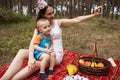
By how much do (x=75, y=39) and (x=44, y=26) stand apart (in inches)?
154

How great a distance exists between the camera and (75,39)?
7.77m

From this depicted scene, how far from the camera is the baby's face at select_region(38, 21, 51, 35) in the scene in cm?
389

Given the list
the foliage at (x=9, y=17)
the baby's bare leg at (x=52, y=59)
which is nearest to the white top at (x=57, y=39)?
the baby's bare leg at (x=52, y=59)

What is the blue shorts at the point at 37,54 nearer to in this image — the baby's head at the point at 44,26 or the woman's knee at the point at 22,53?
the woman's knee at the point at 22,53

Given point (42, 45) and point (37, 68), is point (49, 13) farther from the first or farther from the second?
point (37, 68)

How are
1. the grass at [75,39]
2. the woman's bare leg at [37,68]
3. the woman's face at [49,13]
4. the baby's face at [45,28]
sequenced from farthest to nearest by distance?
1. the grass at [75,39]
2. the woman's face at [49,13]
3. the baby's face at [45,28]
4. the woman's bare leg at [37,68]

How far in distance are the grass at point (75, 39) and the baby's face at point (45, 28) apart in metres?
1.75

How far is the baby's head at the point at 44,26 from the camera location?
3.88 metres

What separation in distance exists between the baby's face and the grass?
175cm

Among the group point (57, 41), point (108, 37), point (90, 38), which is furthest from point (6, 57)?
point (108, 37)

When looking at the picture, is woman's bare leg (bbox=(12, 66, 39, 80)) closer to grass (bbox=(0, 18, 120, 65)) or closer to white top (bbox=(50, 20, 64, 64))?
white top (bbox=(50, 20, 64, 64))

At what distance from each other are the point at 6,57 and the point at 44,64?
2.16 metres

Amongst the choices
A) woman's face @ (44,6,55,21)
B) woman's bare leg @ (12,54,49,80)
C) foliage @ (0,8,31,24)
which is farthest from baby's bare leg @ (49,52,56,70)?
foliage @ (0,8,31,24)

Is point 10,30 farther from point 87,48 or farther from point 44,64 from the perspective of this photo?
point 44,64
